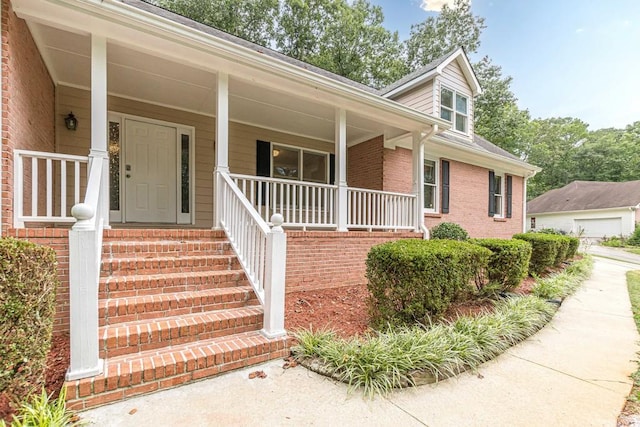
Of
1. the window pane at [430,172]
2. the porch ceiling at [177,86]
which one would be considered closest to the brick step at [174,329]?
the porch ceiling at [177,86]

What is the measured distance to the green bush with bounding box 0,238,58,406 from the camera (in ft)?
5.83

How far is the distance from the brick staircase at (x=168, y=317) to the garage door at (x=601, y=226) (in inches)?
1102

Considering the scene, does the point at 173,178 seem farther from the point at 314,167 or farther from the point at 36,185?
the point at 314,167

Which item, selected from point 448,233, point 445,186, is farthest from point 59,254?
point 445,186

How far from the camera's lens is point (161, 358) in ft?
7.82

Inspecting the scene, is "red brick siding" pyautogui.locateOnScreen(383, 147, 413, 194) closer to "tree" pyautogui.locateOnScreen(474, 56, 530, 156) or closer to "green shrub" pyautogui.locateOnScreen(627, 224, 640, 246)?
"tree" pyautogui.locateOnScreen(474, 56, 530, 156)

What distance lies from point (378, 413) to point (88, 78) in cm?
627

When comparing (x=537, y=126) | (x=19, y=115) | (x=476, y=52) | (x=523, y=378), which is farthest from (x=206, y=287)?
(x=537, y=126)

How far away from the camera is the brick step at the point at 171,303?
2.69m

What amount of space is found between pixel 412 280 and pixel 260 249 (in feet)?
5.34

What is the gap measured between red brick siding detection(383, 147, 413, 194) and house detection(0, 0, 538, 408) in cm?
4

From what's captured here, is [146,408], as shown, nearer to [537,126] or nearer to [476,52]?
[476,52]

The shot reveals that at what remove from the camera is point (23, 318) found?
1.85 meters

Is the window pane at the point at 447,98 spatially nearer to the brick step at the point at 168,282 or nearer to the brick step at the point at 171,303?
the brick step at the point at 168,282
